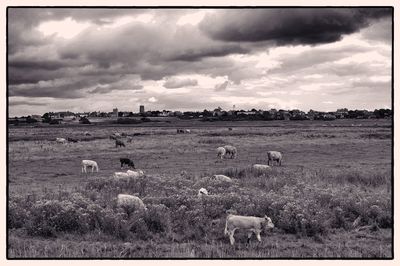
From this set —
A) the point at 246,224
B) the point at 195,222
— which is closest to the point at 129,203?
the point at 195,222

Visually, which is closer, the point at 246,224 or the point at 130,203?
the point at 246,224

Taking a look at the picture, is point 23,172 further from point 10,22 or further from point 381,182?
point 381,182

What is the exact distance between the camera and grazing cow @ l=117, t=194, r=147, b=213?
1440cm

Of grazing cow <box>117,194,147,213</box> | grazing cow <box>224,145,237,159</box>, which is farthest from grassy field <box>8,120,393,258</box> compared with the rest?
grazing cow <box>224,145,237,159</box>

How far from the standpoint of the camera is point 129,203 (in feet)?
48.4

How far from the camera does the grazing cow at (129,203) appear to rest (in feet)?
47.2

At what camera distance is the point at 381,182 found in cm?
2016

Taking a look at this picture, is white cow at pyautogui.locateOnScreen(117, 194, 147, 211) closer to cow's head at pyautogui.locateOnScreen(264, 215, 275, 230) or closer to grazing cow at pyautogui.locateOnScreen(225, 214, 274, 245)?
grazing cow at pyautogui.locateOnScreen(225, 214, 274, 245)

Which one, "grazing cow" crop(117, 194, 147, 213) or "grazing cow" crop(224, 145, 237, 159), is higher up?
"grazing cow" crop(224, 145, 237, 159)

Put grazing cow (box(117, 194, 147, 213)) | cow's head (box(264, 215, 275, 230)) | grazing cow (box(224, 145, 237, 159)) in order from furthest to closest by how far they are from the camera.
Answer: grazing cow (box(224, 145, 237, 159)) < grazing cow (box(117, 194, 147, 213)) < cow's head (box(264, 215, 275, 230))

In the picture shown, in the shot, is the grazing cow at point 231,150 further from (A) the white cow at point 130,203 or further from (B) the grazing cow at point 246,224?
(B) the grazing cow at point 246,224

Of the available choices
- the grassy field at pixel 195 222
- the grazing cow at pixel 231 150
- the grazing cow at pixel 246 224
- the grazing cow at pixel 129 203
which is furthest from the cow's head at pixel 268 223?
the grazing cow at pixel 231 150

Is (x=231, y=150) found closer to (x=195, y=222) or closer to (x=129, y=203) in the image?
(x=129, y=203)

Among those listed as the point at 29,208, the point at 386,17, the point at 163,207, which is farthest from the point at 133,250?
the point at 386,17
